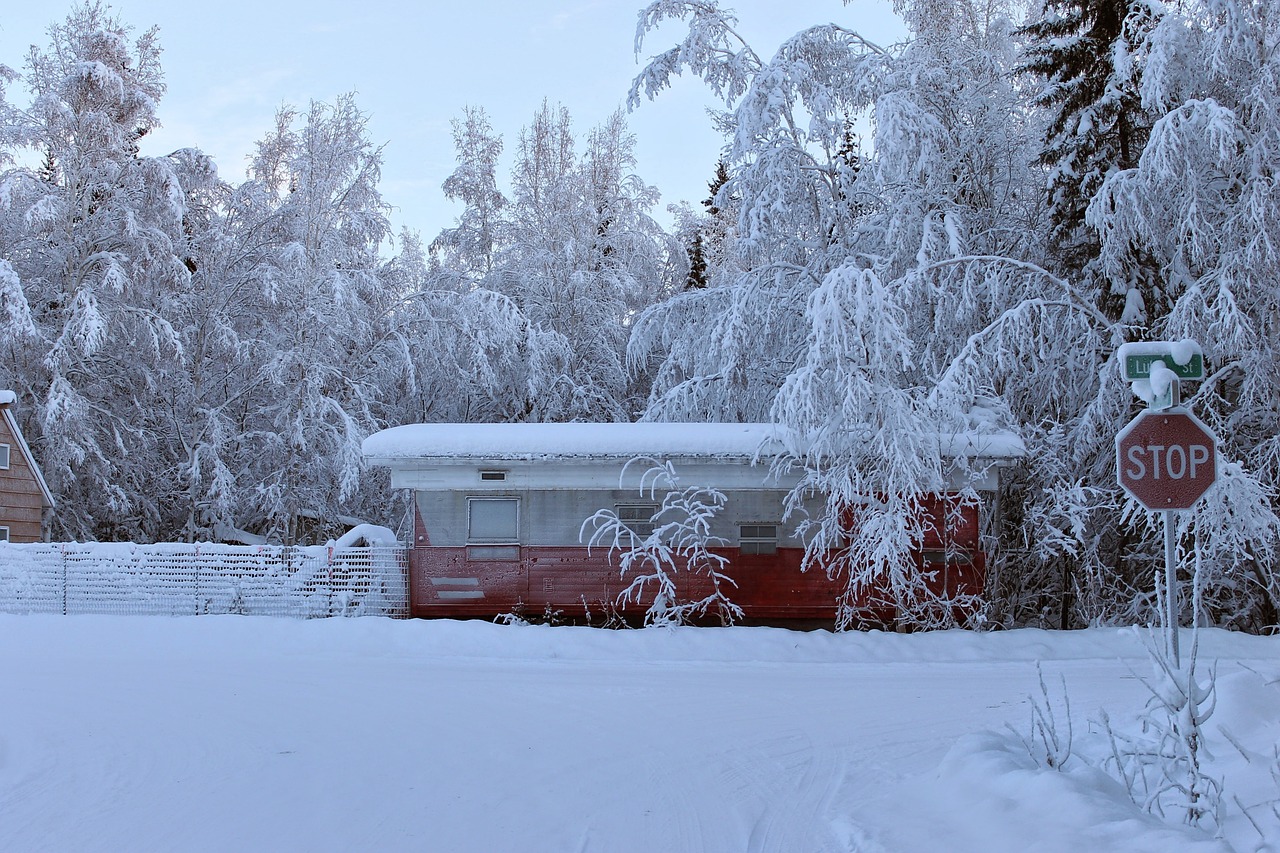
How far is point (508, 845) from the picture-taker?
5301 millimetres

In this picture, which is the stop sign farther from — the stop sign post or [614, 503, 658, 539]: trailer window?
[614, 503, 658, 539]: trailer window

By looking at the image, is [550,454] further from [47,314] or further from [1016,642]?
[47,314]

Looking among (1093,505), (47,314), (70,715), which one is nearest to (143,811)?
(70,715)

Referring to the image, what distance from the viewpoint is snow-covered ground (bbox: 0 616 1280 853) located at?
213 inches

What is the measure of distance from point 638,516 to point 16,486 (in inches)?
503

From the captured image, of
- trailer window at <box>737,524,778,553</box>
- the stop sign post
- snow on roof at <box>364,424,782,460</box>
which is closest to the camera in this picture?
the stop sign post

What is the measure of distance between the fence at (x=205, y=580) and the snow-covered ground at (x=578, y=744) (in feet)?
7.19

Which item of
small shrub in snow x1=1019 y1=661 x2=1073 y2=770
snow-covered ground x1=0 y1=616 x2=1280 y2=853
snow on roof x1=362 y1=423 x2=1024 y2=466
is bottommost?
snow-covered ground x1=0 y1=616 x2=1280 y2=853

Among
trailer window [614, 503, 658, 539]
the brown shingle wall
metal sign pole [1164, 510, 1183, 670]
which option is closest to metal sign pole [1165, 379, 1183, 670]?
metal sign pole [1164, 510, 1183, 670]

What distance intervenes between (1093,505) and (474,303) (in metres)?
14.7

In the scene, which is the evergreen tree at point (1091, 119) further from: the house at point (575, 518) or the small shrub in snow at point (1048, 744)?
the small shrub in snow at point (1048, 744)

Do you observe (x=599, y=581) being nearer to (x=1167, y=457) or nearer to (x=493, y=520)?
(x=493, y=520)

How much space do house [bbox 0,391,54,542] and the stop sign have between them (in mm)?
19961

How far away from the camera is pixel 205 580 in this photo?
16.1 meters
